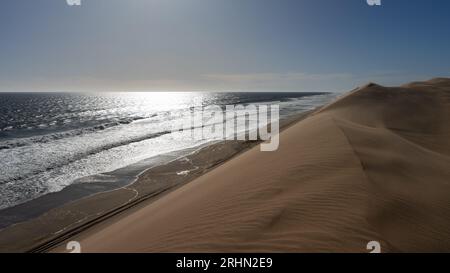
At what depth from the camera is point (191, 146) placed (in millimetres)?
21531

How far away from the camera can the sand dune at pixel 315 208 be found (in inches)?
167

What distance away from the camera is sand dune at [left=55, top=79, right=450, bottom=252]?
4.25 metres

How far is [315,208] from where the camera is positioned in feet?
16.7

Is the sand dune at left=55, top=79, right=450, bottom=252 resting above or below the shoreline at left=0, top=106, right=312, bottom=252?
above
